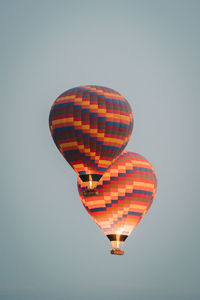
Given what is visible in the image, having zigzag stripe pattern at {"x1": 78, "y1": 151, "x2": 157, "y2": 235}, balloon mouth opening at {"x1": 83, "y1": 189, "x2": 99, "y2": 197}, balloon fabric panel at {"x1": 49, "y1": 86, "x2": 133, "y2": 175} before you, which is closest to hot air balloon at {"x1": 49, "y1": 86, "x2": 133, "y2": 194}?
balloon fabric panel at {"x1": 49, "y1": 86, "x2": 133, "y2": 175}

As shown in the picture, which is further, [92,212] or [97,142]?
[92,212]

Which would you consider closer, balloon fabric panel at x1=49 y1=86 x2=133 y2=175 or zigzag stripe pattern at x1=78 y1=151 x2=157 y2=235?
balloon fabric panel at x1=49 y1=86 x2=133 y2=175

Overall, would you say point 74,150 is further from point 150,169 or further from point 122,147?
point 150,169

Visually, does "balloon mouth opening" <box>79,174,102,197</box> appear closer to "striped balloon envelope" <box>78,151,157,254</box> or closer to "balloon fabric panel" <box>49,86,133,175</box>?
"balloon fabric panel" <box>49,86,133,175</box>

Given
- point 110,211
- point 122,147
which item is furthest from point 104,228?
point 122,147

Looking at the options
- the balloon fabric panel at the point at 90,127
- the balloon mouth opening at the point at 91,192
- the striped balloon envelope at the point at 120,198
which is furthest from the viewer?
the striped balloon envelope at the point at 120,198

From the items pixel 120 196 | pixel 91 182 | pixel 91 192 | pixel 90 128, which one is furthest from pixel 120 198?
pixel 90 128

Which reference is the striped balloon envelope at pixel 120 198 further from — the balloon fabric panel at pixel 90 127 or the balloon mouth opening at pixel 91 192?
the balloon fabric panel at pixel 90 127

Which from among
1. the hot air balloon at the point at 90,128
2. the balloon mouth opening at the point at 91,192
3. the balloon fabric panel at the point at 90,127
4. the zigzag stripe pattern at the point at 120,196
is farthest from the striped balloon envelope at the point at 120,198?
the balloon fabric panel at the point at 90,127
